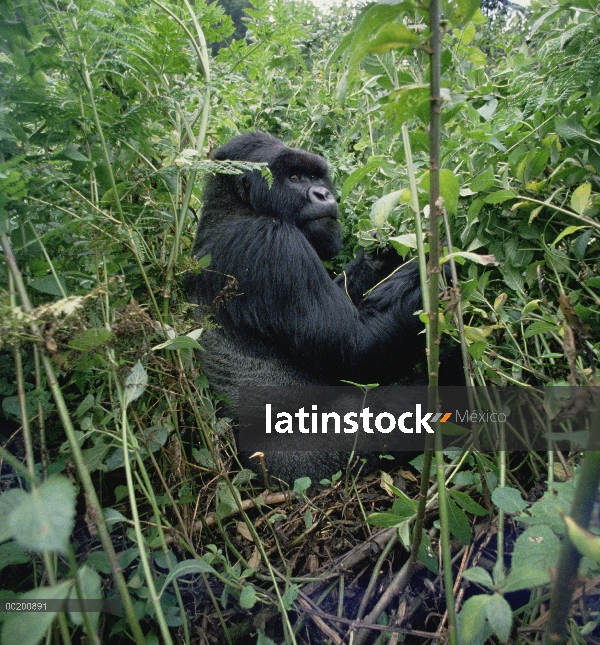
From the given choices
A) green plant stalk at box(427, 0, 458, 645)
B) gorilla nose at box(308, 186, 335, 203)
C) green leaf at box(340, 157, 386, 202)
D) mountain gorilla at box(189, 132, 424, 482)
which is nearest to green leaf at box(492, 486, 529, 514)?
green plant stalk at box(427, 0, 458, 645)

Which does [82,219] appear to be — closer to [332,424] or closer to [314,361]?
[314,361]

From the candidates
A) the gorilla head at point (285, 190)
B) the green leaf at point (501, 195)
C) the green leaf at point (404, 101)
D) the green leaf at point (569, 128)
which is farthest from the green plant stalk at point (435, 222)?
the gorilla head at point (285, 190)

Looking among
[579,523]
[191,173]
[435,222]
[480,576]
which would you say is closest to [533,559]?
[480,576]

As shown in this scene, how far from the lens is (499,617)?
797mm

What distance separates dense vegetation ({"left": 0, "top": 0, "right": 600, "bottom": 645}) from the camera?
4.04 feet

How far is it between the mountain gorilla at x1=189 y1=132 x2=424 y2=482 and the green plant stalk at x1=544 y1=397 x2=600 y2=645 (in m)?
1.63

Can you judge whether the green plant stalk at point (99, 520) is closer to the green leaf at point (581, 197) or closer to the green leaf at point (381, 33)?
the green leaf at point (381, 33)

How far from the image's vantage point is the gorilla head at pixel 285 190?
2521 mm

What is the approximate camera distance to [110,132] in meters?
1.66

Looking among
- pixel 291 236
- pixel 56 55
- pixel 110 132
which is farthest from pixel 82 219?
pixel 291 236

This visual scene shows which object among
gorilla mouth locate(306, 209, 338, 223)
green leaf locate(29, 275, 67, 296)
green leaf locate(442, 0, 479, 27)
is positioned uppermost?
green leaf locate(442, 0, 479, 27)

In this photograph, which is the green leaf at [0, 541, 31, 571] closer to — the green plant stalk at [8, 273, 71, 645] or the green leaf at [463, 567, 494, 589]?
the green plant stalk at [8, 273, 71, 645]

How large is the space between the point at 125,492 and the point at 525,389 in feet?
4.53

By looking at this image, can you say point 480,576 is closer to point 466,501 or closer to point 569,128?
point 466,501
